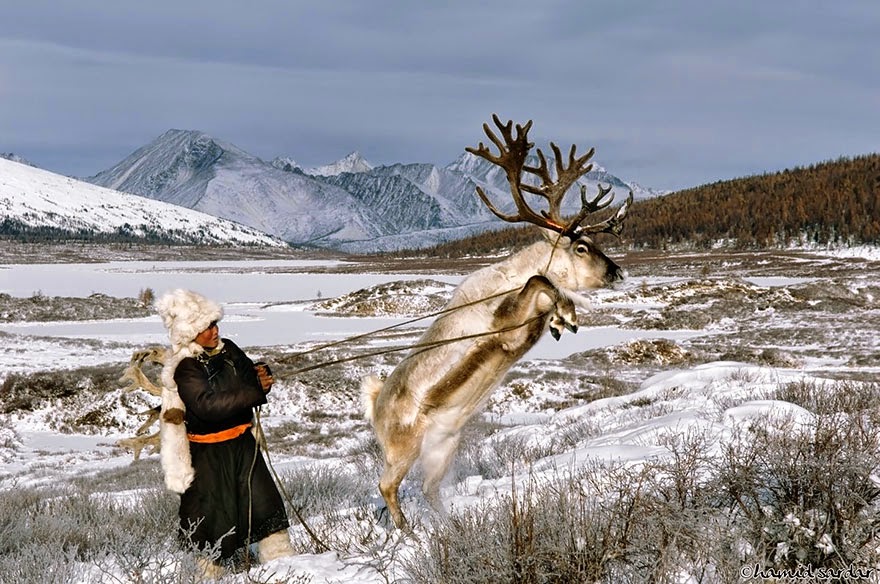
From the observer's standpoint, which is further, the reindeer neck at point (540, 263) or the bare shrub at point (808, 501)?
the reindeer neck at point (540, 263)

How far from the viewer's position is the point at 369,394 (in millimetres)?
5027

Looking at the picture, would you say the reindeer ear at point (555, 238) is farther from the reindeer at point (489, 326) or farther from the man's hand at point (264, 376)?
the man's hand at point (264, 376)

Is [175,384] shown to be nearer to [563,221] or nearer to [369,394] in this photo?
[369,394]

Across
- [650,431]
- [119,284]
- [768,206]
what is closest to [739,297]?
[650,431]

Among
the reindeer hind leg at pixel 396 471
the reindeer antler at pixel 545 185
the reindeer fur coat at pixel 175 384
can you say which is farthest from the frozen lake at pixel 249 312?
the reindeer antler at pixel 545 185

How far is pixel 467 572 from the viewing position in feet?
11.2

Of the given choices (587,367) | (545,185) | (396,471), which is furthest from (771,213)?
(396,471)

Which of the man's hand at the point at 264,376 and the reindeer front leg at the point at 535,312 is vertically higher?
the reindeer front leg at the point at 535,312

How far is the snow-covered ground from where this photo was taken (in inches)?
294

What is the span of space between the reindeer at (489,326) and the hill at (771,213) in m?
78.4

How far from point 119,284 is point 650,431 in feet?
198

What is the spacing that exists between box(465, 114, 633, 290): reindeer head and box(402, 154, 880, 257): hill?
7816cm

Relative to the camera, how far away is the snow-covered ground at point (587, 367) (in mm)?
7465

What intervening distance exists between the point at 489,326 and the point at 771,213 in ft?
344
